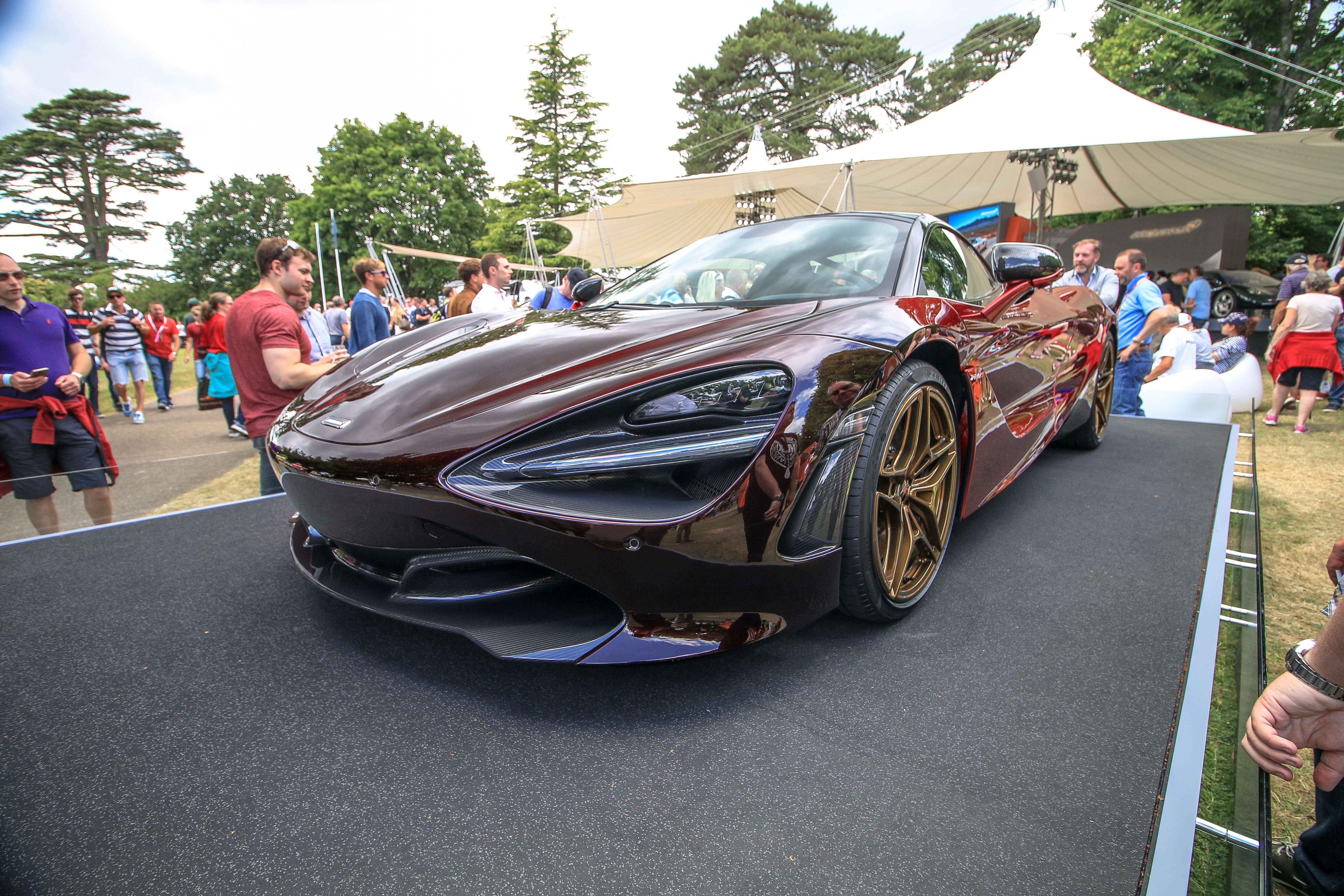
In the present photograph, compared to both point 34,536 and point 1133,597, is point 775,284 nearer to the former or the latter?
point 1133,597

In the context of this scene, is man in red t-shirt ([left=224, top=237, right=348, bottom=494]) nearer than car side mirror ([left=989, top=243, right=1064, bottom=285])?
No

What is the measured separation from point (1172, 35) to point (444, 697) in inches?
1077

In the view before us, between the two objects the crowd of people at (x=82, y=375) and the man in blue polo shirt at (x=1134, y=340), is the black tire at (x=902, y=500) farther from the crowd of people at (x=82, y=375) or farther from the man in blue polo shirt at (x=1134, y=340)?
the man in blue polo shirt at (x=1134, y=340)

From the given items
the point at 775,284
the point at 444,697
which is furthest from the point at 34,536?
the point at 775,284

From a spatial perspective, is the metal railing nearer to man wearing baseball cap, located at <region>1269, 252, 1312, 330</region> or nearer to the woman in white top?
the woman in white top

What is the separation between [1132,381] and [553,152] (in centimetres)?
3197

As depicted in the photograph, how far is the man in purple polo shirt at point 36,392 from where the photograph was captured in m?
3.03

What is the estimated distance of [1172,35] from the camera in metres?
19.9

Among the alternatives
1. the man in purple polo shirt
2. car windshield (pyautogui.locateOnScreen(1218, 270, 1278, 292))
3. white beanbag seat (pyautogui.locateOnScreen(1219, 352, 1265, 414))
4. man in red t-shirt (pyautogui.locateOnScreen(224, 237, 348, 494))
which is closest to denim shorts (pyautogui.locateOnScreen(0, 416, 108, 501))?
the man in purple polo shirt

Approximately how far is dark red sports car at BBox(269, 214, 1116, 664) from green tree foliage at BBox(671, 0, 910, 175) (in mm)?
34385

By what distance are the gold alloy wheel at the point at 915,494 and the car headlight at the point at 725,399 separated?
385mm

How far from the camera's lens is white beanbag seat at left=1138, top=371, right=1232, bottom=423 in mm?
5070

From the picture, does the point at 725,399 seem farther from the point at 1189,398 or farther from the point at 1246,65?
the point at 1246,65

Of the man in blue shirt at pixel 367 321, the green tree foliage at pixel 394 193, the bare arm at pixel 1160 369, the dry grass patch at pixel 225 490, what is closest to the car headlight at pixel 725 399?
the dry grass patch at pixel 225 490
